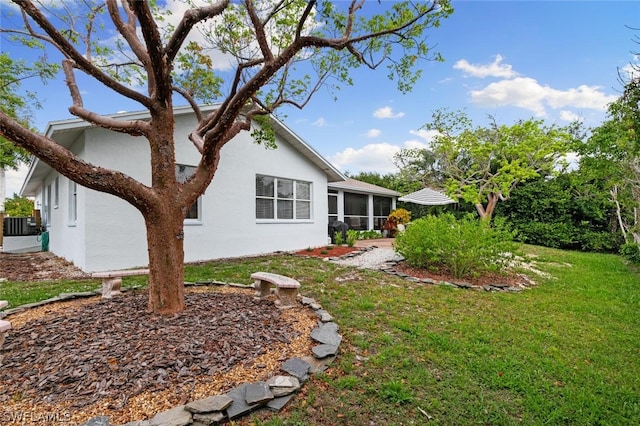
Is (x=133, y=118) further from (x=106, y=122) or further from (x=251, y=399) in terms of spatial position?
(x=251, y=399)

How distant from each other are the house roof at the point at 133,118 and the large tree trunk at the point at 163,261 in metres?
4.16

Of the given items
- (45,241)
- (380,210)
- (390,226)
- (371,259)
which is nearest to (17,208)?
(45,241)

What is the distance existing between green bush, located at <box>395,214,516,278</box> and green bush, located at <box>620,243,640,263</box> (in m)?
6.61

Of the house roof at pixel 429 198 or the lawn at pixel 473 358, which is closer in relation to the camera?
the lawn at pixel 473 358

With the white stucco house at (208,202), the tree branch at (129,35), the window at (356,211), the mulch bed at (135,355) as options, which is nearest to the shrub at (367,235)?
the window at (356,211)

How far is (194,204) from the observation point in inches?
344

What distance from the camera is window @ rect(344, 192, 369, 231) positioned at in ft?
53.8

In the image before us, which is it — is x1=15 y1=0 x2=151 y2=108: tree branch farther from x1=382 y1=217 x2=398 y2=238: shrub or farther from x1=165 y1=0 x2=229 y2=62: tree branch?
x1=382 y1=217 x2=398 y2=238: shrub

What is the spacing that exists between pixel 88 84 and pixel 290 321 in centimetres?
672

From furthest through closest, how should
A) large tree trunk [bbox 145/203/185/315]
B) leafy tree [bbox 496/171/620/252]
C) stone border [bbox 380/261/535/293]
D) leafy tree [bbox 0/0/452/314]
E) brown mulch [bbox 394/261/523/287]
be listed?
leafy tree [bbox 496/171/620/252] → brown mulch [bbox 394/261/523/287] → stone border [bbox 380/261/535/293] → large tree trunk [bbox 145/203/185/315] → leafy tree [bbox 0/0/452/314]

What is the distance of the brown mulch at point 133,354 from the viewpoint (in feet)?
7.77

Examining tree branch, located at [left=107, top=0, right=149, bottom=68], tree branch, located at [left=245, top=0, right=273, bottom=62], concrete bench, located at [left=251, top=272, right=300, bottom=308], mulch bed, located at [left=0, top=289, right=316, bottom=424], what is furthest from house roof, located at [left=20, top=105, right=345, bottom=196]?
concrete bench, located at [left=251, top=272, right=300, bottom=308]

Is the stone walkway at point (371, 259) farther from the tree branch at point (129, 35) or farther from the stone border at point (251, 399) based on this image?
the tree branch at point (129, 35)

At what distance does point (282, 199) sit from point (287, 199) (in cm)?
24
